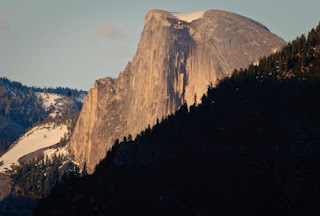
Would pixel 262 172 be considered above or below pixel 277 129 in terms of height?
below

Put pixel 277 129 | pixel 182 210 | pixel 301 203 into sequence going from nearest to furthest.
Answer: pixel 301 203 < pixel 182 210 < pixel 277 129

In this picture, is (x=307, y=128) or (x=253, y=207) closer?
(x=253, y=207)

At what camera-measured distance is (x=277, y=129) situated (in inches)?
7810

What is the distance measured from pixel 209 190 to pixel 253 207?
17.8 m

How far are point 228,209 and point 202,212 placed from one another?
6342 millimetres

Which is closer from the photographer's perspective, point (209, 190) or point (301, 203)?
point (301, 203)

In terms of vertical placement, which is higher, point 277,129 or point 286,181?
point 277,129

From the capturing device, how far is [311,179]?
171125 mm

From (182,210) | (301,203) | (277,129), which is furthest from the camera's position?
(277,129)

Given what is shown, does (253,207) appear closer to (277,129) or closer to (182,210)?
(182,210)

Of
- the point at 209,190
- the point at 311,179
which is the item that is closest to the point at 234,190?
the point at 209,190

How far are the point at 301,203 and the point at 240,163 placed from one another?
2855 cm

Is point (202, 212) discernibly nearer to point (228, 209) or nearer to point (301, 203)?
point (228, 209)

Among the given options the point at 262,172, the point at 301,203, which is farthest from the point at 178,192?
the point at 301,203
